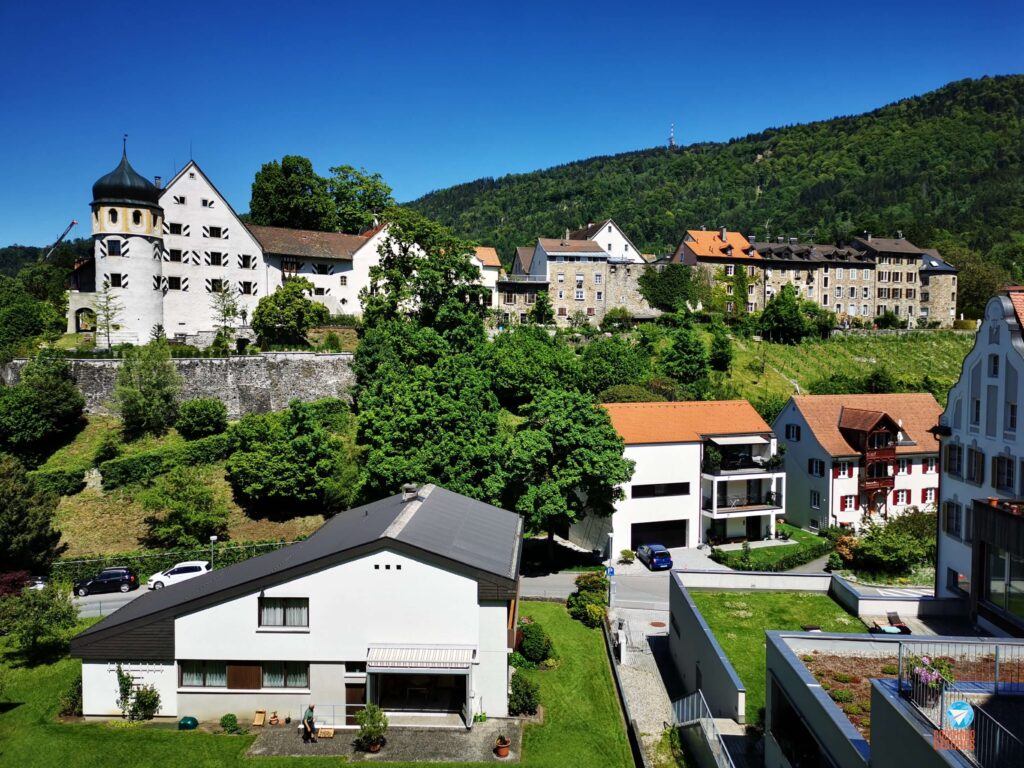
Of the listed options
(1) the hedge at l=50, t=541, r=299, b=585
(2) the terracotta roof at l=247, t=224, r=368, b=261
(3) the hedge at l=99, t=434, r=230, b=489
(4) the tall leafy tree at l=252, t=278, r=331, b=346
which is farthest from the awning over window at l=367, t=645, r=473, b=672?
(2) the terracotta roof at l=247, t=224, r=368, b=261

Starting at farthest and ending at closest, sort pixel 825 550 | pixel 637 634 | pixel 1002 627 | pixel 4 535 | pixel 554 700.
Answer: pixel 825 550, pixel 4 535, pixel 637 634, pixel 554 700, pixel 1002 627

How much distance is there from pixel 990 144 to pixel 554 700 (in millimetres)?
192681

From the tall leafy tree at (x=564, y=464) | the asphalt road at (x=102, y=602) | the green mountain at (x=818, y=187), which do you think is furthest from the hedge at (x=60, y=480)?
the green mountain at (x=818, y=187)

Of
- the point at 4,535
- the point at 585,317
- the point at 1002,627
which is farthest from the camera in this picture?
the point at 585,317

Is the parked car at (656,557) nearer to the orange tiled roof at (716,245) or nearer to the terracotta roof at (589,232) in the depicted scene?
the orange tiled roof at (716,245)

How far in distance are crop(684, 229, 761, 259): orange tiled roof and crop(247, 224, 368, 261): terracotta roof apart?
124 feet

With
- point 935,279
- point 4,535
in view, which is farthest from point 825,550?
point 935,279

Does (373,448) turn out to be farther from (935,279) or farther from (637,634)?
(935,279)

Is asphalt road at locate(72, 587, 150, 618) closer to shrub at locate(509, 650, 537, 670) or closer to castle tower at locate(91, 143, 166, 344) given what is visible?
shrub at locate(509, 650, 537, 670)

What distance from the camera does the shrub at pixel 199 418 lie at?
4194 cm

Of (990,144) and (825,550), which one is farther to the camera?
(990,144)

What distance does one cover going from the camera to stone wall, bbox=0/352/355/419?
143 feet

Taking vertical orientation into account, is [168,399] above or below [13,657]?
above

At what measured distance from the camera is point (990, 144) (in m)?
166
